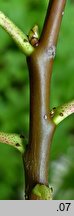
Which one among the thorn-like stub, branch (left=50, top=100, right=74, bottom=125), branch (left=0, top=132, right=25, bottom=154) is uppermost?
the thorn-like stub

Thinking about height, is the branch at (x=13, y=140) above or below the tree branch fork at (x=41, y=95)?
below

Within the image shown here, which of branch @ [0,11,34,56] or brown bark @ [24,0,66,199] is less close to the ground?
branch @ [0,11,34,56]

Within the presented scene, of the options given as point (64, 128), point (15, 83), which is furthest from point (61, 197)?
point (15, 83)

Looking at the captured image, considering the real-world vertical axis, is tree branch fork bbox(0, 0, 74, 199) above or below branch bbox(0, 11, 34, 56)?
below

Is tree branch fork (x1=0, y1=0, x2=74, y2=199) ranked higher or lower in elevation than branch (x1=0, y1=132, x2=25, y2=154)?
higher

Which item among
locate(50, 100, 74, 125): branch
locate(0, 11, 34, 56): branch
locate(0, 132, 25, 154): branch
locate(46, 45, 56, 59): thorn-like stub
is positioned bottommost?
locate(0, 132, 25, 154): branch
